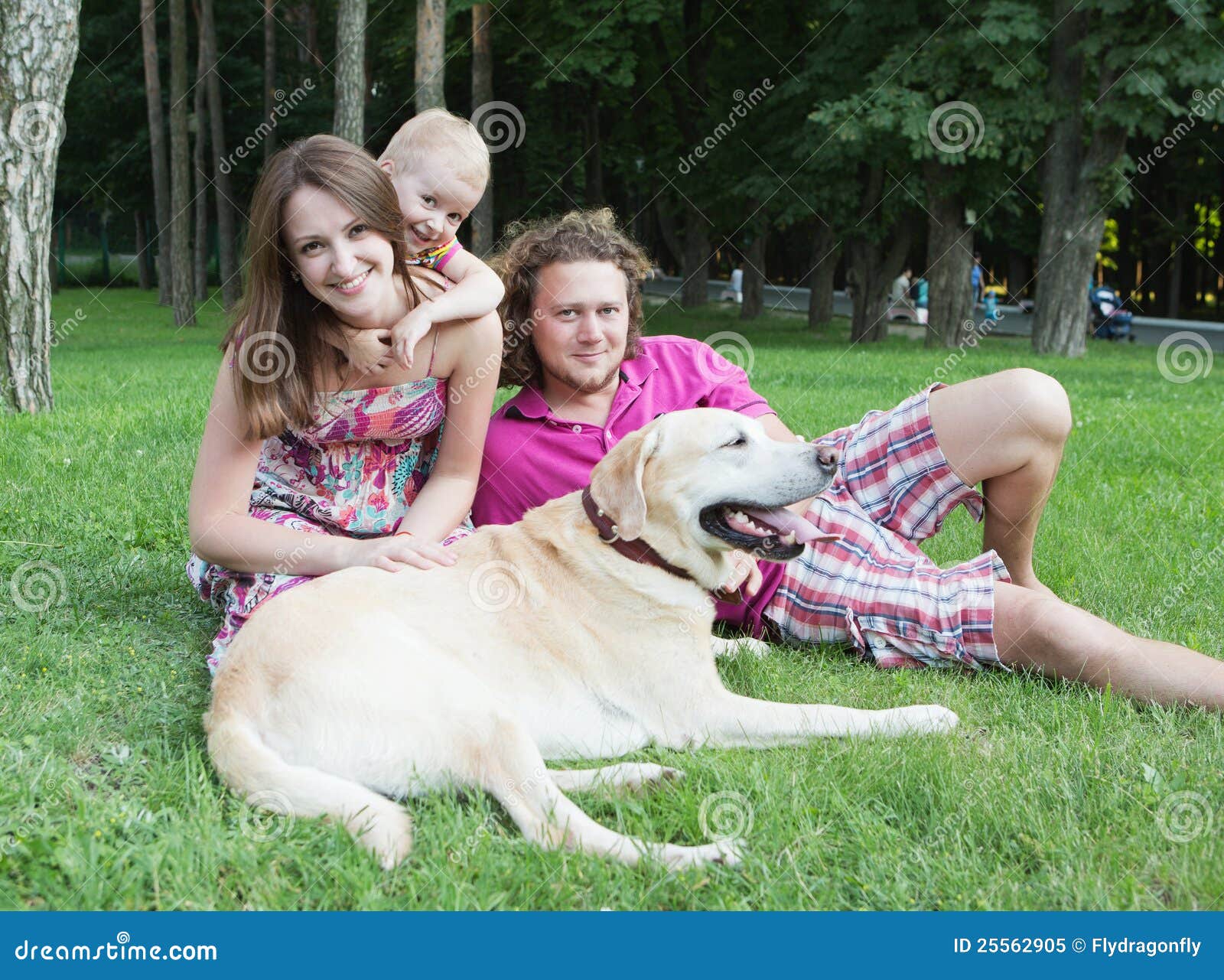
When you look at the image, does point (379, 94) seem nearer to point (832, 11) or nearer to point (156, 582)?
point (832, 11)

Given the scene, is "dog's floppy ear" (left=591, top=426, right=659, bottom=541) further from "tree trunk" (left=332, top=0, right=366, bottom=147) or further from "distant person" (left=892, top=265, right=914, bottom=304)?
"distant person" (left=892, top=265, right=914, bottom=304)

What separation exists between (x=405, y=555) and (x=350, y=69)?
12.4 meters

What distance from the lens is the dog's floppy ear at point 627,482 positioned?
3482 millimetres

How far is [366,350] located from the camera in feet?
13.0

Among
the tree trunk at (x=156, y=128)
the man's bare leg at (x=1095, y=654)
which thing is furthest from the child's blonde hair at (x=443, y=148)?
the tree trunk at (x=156, y=128)

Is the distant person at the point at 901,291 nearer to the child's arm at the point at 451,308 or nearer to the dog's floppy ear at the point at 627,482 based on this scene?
the child's arm at the point at 451,308

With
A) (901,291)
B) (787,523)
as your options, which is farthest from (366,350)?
(901,291)

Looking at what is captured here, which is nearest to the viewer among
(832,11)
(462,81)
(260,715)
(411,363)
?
(260,715)

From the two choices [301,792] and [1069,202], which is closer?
[301,792]

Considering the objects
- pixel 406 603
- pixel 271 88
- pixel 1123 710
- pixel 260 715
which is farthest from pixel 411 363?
pixel 271 88

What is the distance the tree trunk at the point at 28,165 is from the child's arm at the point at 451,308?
5284mm

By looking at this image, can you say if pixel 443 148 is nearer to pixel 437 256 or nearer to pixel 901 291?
pixel 437 256

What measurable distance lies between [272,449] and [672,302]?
99.0 ft

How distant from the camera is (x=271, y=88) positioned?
24047mm
